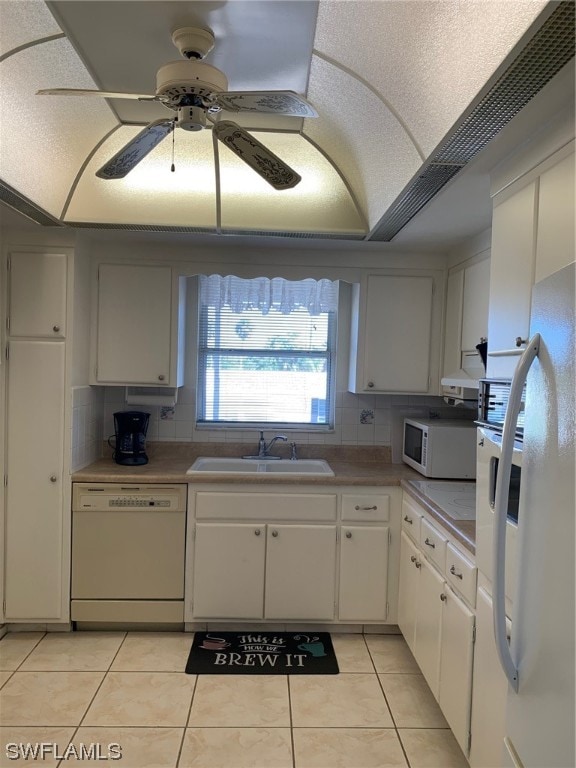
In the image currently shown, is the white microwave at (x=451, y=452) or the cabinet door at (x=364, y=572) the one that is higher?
the white microwave at (x=451, y=452)

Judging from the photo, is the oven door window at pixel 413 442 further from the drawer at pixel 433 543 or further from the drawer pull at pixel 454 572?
the drawer pull at pixel 454 572

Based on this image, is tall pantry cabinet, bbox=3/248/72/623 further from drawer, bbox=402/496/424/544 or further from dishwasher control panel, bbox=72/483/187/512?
drawer, bbox=402/496/424/544

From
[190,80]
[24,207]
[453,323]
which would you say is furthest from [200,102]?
[453,323]

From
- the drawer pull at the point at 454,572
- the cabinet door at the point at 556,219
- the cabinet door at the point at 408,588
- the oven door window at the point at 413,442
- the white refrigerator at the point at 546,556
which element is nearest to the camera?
the white refrigerator at the point at 546,556

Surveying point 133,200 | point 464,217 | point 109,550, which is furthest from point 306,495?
point 133,200

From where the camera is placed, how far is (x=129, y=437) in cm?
331

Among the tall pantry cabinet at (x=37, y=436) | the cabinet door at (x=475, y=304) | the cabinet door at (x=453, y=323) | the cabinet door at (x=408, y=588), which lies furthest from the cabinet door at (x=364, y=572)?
the tall pantry cabinet at (x=37, y=436)

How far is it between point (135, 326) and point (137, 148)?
1711 mm

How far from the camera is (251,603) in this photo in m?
3.06

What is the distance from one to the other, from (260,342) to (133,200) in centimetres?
128

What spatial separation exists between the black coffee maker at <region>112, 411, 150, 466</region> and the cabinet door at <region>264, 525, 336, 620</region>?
0.96 meters

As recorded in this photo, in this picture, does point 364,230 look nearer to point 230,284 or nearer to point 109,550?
point 230,284

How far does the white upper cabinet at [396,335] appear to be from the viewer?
3.38 m

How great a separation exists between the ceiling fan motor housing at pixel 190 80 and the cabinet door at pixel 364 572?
7.68 ft
